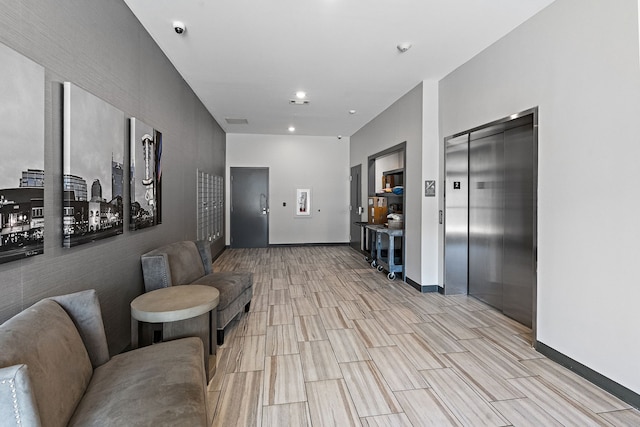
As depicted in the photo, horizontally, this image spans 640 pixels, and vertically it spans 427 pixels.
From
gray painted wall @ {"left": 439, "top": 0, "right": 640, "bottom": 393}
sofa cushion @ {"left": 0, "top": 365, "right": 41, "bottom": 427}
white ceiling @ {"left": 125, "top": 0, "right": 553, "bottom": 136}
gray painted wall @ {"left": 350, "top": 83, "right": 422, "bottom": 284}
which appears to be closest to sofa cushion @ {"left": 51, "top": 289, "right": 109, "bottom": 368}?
sofa cushion @ {"left": 0, "top": 365, "right": 41, "bottom": 427}

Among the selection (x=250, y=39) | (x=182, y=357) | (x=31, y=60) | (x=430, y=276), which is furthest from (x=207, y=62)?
(x=430, y=276)

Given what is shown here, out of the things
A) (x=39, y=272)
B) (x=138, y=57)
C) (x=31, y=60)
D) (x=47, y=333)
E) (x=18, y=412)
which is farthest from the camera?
(x=138, y=57)

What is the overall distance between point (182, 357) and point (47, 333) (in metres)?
0.61

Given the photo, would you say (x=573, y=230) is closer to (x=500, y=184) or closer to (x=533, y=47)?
(x=500, y=184)

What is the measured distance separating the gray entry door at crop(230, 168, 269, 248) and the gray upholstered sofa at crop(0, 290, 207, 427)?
6.34m

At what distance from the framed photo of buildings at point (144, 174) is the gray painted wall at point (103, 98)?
0.32 ft

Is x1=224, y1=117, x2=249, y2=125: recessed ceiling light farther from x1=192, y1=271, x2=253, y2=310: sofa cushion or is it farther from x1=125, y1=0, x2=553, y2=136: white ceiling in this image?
x1=192, y1=271, x2=253, y2=310: sofa cushion

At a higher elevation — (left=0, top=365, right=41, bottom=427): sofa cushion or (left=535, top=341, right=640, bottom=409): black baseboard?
(left=0, top=365, right=41, bottom=427): sofa cushion

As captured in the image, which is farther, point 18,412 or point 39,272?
point 39,272

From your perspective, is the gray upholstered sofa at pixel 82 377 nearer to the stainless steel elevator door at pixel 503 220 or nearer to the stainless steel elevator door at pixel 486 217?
the stainless steel elevator door at pixel 503 220

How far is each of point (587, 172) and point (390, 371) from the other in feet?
6.73

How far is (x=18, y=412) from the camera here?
910 millimetres

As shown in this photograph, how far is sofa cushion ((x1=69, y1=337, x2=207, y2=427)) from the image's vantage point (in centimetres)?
122

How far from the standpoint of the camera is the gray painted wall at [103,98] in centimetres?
157
